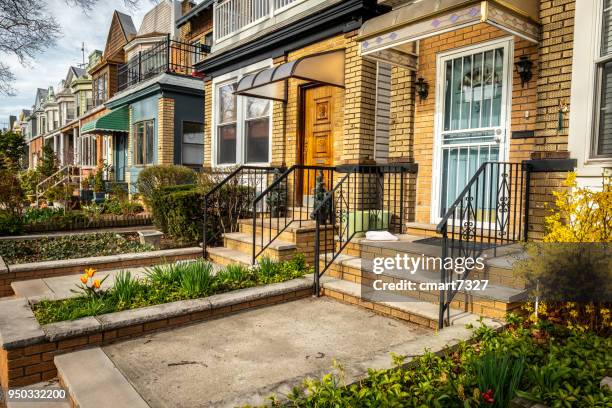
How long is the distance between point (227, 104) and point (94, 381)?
344 inches

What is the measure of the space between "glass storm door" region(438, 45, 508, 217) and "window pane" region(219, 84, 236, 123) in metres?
5.78

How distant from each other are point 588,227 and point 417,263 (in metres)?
1.87

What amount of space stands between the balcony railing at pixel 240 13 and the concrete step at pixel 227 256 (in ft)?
16.8

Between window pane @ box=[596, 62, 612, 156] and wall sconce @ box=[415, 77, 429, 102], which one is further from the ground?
wall sconce @ box=[415, 77, 429, 102]

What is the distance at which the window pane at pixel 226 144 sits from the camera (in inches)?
419

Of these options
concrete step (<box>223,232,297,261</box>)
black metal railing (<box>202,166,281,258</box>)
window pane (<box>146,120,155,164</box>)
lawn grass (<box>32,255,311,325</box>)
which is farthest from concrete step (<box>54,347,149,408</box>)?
window pane (<box>146,120,155,164</box>)

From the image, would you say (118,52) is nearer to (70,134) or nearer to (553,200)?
(70,134)

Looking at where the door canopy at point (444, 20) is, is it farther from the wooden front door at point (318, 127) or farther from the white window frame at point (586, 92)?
the wooden front door at point (318, 127)

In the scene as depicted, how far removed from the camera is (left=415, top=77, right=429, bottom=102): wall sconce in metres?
6.52

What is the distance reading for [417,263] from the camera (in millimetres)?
4898

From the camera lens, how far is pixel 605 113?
15.0 feet

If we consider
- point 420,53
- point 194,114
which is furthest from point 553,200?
point 194,114

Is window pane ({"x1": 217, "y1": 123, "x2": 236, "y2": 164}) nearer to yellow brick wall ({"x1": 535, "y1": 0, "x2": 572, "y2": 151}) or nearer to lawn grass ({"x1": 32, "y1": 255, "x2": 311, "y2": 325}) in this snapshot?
lawn grass ({"x1": 32, "y1": 255, "x2": 311, "y2": 325})

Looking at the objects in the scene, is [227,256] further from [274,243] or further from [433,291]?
[433,291]
